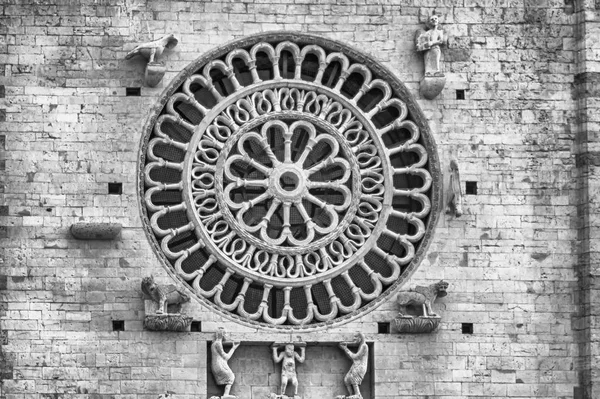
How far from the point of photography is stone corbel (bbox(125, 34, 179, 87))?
32.1 metres

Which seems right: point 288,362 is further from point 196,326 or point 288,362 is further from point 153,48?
point 153,48

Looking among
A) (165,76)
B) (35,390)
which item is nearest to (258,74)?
(165,76)

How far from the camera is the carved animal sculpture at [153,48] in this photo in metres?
32.2

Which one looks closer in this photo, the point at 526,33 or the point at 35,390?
the point at 35,390

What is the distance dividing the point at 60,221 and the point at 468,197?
602cm

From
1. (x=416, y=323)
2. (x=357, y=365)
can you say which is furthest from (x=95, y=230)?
(x=416, y=323)

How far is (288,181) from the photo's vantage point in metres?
32.6

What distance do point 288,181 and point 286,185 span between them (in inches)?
2.6

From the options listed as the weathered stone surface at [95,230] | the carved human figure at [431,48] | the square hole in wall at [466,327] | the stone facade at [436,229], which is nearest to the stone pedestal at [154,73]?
the stone facade at [436,229]

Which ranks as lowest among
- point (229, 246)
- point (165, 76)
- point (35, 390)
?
point (35, 390)

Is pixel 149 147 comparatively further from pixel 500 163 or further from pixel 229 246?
pixel 500 163

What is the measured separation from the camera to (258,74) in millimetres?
33031

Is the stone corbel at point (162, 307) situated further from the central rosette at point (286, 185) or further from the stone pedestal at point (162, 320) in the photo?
the central rosette at point (286, 185)

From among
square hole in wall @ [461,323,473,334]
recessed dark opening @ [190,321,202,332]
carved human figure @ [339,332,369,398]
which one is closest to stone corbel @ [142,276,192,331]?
recessed dark opening @ [190,321,202,332]
